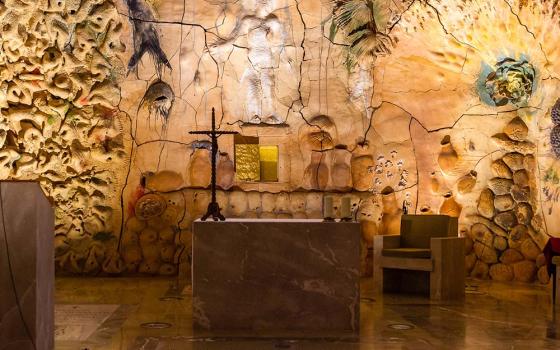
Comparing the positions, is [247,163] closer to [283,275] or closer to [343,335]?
[283,275]

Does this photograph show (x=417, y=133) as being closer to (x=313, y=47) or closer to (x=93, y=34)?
(x=313, y=47)

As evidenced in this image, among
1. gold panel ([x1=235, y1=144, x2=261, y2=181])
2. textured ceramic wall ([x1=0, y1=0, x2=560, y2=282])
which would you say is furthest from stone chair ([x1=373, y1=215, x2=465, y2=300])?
gold panel ([x1=235, y1=144, x2=261, y2=181])

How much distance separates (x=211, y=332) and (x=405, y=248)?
2.99 m

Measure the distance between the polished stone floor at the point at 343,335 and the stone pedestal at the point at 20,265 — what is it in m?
Result: 1.12

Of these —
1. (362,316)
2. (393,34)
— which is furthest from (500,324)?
(393,34)

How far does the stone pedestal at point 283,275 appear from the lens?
5.39m

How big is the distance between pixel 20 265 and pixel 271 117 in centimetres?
522

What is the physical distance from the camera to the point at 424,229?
7.65 metres

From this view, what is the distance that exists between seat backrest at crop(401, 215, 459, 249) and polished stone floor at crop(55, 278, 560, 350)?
677 mm

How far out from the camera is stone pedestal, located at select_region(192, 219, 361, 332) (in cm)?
539

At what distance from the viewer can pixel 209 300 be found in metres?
5.41

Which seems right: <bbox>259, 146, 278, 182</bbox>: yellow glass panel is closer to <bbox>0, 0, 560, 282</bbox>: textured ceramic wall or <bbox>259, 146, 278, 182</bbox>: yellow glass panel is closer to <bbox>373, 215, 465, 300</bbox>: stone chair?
<bbox>0, 0, 560, 282</bbox>: textured ceramic wall

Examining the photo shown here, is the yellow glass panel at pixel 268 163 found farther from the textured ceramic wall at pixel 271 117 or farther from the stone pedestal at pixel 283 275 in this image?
the stone pedestal at pixel 283 275

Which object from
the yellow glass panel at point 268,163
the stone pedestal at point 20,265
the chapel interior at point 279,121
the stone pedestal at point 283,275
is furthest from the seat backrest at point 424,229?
the stone pedestal at point 20,265
